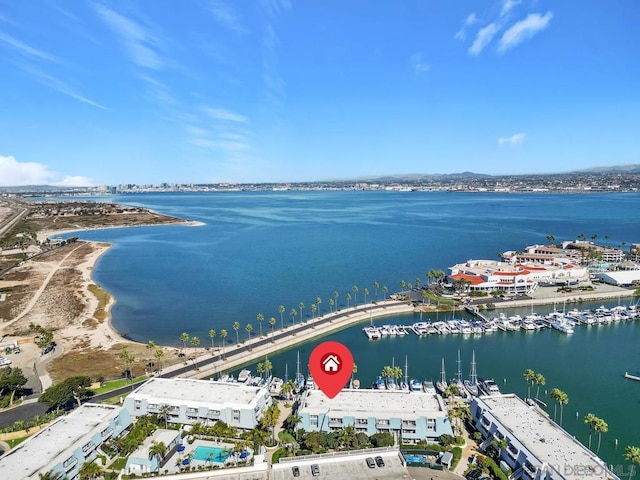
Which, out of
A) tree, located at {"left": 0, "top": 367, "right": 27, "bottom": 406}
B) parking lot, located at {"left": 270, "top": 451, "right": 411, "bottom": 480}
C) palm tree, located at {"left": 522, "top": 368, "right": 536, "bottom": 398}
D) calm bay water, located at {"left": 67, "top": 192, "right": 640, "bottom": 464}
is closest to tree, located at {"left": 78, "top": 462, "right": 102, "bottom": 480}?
parking lot, located at {"left": 270, "top": 451, "right": 411, "bottom": 480}

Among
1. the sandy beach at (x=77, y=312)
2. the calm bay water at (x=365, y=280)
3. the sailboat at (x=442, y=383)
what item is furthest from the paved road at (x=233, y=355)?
the sailboat at (x=442, y=383)

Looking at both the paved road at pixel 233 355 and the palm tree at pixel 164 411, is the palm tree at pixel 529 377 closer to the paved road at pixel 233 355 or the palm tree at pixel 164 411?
the paved road at pixel 233 355

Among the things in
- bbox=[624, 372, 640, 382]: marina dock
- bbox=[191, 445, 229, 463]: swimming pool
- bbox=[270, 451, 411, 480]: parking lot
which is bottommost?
bbox=[624, 372, 640, 382]: marina dock

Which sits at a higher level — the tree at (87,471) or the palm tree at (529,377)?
the tree at (87,471)

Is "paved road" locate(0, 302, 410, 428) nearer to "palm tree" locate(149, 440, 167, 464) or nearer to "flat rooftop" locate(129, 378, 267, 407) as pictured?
"flat rooftop" locate(129, 378, 267, 407)

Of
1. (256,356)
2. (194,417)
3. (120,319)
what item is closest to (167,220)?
(120,319)

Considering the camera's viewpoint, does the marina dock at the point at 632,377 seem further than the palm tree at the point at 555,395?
Yes

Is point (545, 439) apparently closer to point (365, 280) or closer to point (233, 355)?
point (233, 355)
